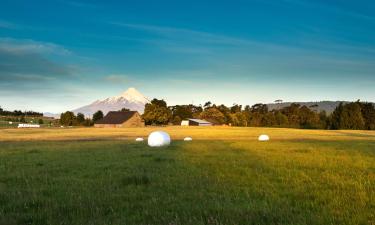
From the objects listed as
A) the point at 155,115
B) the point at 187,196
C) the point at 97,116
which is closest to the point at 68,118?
the point at 97,116

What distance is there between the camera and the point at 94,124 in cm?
15225

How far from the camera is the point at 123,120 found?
493 feet

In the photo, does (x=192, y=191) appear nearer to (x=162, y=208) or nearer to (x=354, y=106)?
(x=162, y=208)

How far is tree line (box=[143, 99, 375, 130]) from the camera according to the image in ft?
408

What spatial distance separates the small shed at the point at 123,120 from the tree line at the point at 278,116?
143 inches

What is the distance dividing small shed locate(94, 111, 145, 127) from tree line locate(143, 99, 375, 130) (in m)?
3.64

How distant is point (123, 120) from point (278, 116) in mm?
54284

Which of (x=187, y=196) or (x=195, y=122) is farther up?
(x=195, y=122)

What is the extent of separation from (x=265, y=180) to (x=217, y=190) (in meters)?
2.61

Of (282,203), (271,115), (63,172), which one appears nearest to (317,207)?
(282,203)

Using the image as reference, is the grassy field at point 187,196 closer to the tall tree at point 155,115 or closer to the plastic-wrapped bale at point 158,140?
the plastic-wrapped bale at point 158,140

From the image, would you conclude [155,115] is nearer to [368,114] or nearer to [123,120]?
[123,120]

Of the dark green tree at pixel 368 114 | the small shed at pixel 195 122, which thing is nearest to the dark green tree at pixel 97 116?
the small shed at pixel 195 122

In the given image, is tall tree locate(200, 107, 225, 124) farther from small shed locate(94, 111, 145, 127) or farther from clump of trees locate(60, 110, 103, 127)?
clump of trees locate(60, 110, 103, 127)
